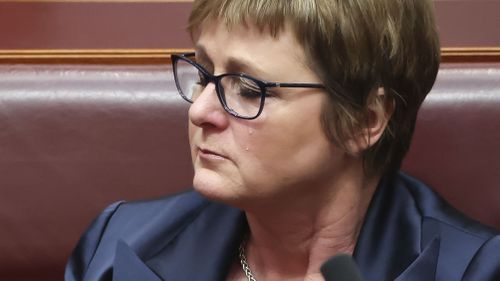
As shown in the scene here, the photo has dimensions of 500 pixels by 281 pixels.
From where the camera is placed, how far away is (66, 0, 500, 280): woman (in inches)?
36.0

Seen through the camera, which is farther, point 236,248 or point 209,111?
point 236,248

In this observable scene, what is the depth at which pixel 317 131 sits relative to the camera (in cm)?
94

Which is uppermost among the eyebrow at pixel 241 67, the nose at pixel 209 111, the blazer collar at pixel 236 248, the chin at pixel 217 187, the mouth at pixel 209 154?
the eyebrow at pixel 241 67

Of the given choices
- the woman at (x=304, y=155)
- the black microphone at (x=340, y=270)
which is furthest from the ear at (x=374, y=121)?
the black microphone at (x=340, y=270)

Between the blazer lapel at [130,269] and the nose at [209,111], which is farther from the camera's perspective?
the blazer lapel at [130,269]

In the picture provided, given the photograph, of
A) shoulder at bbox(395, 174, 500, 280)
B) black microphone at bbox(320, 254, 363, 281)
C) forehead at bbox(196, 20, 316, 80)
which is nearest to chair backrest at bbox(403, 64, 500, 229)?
shoulder at bbox(395, 174, 500, 280)

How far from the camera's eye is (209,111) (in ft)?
3.04

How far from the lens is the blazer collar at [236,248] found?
3.30ft

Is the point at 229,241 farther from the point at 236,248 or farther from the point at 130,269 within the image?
the point at 130,269

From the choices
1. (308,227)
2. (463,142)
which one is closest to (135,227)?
(308,227)

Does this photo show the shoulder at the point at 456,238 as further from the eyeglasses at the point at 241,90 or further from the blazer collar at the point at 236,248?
the eyeglasses at the point at 241,90

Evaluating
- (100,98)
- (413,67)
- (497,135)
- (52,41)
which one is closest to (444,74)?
(497,135)

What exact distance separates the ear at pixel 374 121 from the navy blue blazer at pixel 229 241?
0.10 m

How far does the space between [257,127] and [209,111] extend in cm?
6
